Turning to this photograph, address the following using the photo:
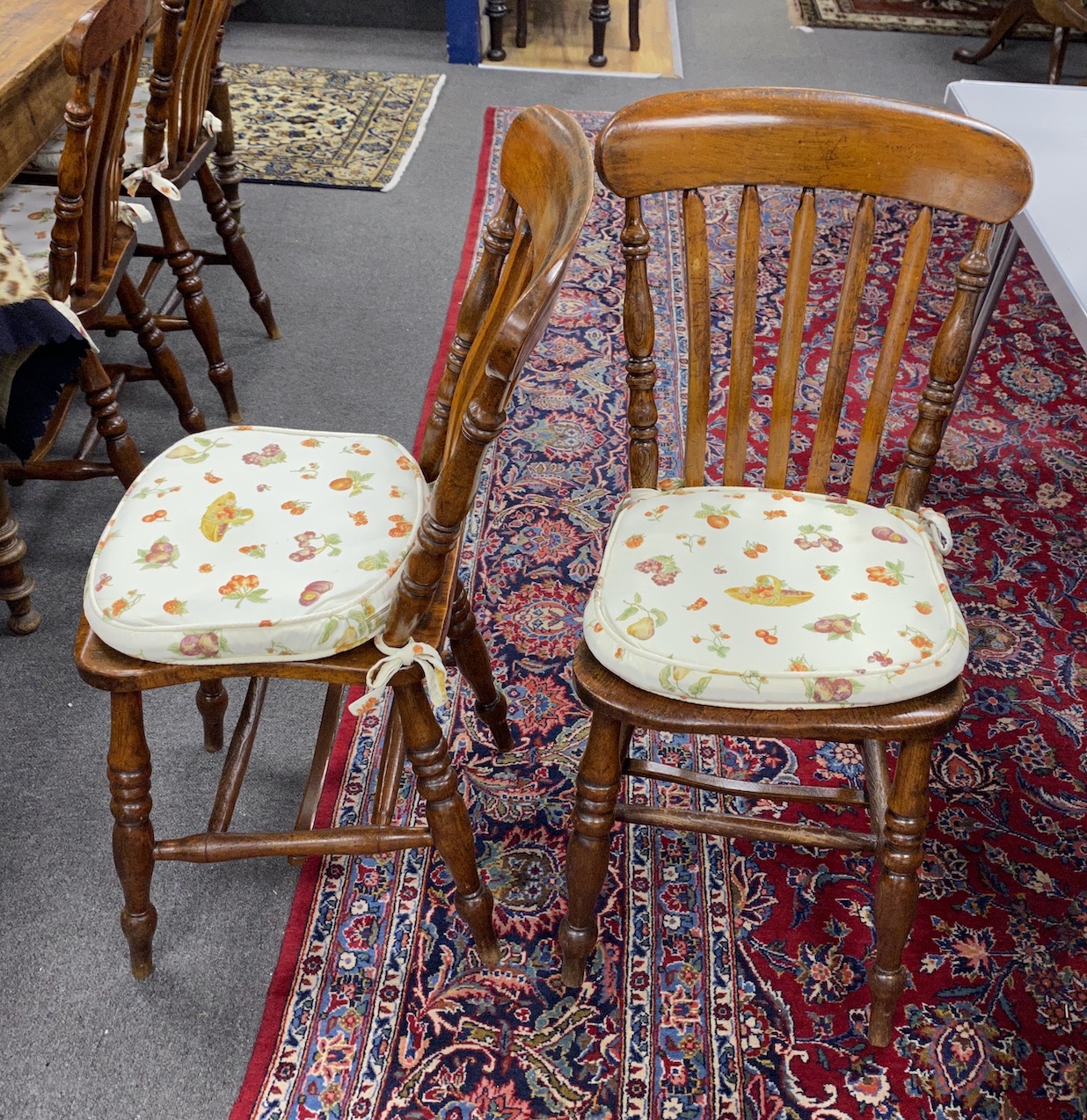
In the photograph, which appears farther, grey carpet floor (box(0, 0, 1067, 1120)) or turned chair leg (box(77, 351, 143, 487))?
turned chair leg (box(77, 351, 143, 487))

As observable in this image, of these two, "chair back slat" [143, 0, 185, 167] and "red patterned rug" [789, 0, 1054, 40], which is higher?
"chair back slat" [143, 0, 185, 167]

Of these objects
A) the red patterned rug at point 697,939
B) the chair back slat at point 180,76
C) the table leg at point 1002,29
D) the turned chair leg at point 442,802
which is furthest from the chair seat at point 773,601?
the table leg at point 1002,29

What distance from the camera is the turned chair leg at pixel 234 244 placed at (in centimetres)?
243

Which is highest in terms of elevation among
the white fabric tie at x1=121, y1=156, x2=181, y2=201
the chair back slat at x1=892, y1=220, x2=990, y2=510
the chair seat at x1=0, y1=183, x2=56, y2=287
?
the chair back slat at x1=892, y1=220, x2=990, y2=510

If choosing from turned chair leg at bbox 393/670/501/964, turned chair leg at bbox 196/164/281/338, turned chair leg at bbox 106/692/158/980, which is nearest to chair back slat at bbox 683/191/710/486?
turned chair leg at bbox 393/670/501/964

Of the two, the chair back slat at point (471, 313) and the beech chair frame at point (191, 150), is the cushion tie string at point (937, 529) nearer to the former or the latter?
the chair back slat at point (471, 313)

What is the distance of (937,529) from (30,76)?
1709mm

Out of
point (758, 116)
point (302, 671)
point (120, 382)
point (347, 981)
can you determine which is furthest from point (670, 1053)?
point (120, 382)

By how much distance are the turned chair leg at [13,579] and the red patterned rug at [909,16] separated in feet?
Answer: 14.6

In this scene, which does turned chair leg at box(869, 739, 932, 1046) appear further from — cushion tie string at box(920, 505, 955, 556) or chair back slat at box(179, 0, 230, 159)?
chair back slat at box(179, 0, 230, 159)

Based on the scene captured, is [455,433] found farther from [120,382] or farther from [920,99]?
[920,99]

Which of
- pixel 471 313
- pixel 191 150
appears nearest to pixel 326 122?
pixel 191 150

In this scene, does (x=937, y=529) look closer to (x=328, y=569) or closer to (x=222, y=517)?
(x=328, y=569)

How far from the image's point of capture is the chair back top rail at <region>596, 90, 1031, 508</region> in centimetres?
122
